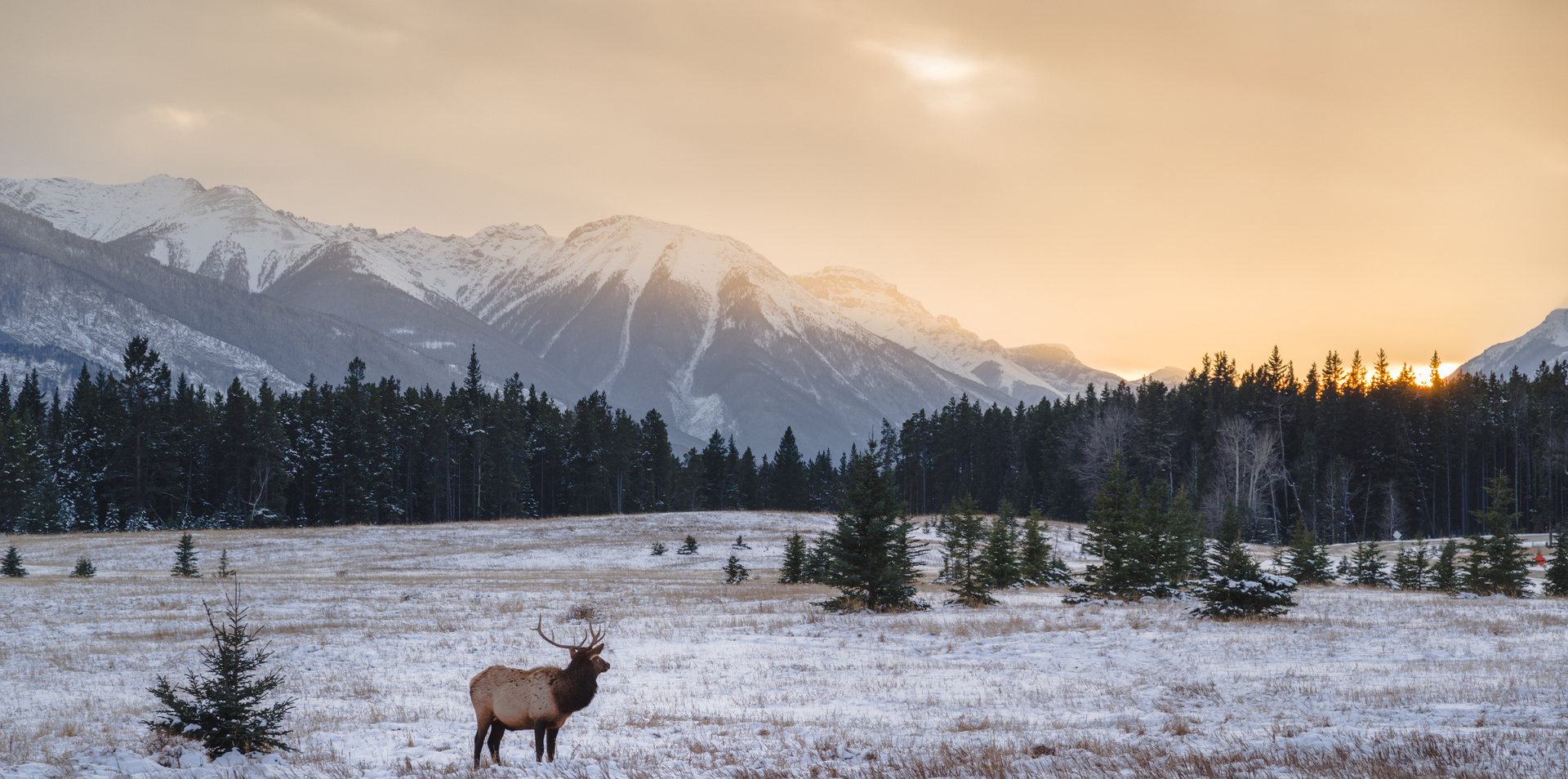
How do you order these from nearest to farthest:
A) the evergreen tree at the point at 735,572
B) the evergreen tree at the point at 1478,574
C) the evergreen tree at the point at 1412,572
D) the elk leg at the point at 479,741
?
the elk leg at the point at 479,741, the evergreen tree at the point at 1478,574, the evergreen tree at the point at 1412,572, the evergreen tree at the point at 735,572

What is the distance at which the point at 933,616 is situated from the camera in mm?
29750

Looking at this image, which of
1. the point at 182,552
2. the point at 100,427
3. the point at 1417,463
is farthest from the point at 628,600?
the point at 1417,463

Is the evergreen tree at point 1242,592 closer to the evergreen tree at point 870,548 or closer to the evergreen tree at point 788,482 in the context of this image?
the evergreen tree at point 870,548

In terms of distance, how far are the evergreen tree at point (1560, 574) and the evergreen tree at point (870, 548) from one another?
24902 millimetres

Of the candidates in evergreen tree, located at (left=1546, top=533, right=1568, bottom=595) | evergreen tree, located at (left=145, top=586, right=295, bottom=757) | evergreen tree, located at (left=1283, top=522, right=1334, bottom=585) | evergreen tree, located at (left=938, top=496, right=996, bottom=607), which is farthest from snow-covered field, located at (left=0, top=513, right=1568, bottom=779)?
evergreen tree, located at (left=1546, top=533, right=1568, bottom=595)

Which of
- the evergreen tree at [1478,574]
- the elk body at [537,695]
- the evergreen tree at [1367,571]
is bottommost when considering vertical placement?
the evergreen tree at [1367,571]

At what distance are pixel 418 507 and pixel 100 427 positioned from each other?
3247cm

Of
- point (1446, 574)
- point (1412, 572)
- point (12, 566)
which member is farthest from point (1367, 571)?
point (12, 566)

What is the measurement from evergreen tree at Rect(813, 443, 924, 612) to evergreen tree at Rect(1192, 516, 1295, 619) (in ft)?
31.1

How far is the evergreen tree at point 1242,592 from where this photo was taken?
2728cm

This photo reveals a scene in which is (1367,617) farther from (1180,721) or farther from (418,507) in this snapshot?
(418,507)

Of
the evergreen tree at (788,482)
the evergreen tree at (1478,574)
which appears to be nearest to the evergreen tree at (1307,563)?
the evergreen tree at (1478,574)

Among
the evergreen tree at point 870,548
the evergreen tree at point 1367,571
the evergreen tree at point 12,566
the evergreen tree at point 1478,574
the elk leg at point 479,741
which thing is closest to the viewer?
the elk leg at point 479,741

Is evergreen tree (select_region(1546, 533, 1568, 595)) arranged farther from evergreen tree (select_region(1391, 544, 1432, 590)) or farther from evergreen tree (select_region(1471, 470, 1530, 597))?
evergreen tree (select_region(1391, 544, 1432, 590))
